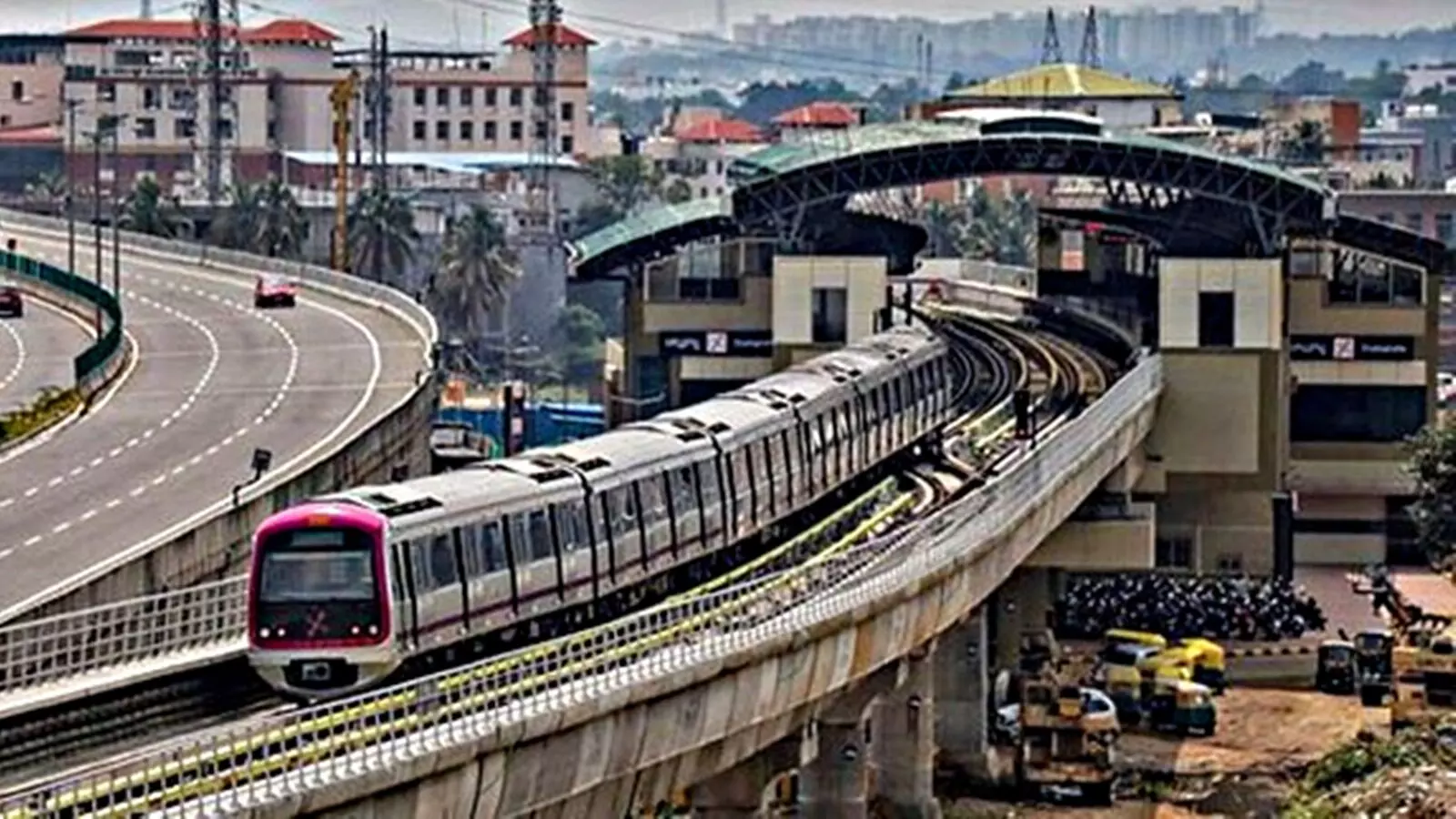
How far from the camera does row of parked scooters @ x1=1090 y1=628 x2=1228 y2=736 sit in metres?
84.9

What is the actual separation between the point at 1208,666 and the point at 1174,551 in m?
15.0

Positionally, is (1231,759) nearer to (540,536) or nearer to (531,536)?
(540,536)

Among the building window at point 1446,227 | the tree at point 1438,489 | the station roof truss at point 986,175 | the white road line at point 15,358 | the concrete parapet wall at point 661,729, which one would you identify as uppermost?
the station roof truss at point 986,175

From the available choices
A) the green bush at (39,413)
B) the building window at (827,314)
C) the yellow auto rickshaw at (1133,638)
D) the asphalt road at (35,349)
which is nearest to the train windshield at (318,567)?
the green bush at (39,413)

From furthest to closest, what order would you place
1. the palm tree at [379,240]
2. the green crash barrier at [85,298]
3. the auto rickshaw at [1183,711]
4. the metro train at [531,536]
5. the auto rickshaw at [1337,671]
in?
the palm tree at [379,240], the green crash barrier at [85,298], the auto rickshaw at [1337,671], the auto rickshaw at [1183,711], the metro train at [531,536]

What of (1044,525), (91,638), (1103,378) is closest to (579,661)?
(91,638)

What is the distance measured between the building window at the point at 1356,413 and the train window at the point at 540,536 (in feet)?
210

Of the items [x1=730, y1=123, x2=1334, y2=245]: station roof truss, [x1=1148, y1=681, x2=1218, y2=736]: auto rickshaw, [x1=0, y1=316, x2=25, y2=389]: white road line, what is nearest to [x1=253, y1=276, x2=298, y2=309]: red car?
[x1=0, y1=316, x2=25, y2=389]: white road line

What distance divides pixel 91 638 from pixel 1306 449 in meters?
70.3

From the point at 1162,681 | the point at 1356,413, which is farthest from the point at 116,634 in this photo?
the point at 1356,413

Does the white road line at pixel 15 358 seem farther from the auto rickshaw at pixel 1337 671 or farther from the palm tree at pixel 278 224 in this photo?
the palm tree at pixel 278 224

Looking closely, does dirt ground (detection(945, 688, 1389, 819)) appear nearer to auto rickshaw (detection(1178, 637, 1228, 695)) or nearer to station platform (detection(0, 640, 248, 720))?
auto rickshaw (detection(1178, 637, 1228, 695))

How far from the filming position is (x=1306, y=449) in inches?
4373

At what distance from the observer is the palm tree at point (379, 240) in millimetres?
164375
